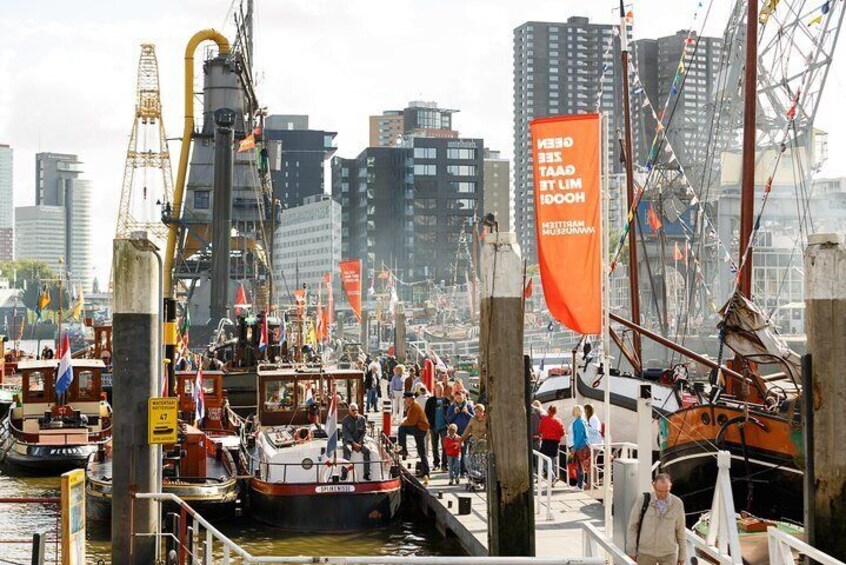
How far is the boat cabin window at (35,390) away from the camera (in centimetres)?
3186

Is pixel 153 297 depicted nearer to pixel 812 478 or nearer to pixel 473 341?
pixel 812 478

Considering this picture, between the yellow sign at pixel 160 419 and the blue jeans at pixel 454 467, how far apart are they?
9443mm

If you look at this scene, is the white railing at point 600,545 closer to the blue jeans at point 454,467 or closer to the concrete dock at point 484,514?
the concrete dock at point 484,514

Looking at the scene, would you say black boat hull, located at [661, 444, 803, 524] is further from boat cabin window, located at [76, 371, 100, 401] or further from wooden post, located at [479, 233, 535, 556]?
boat cabin window, located at [76, 371, 100, 401]

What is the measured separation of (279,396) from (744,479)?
38.7 feet

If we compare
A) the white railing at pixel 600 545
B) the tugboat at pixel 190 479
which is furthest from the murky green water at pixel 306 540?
the white railing at pixel 600 545

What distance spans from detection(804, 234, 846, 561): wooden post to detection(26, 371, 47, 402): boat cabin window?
24.1 m

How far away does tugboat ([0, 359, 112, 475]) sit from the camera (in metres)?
29.7

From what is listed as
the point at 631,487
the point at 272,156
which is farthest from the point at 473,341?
the point at 631,487

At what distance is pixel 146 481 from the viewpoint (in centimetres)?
1472

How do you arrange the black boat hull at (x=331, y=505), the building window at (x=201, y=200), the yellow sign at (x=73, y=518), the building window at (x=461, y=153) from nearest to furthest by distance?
1. the yellow sign at (x=73, y=518)
2. the black boat hull at (x=331, y=505)
3. the building window at (x=201, y=200)
4. the building window at (x=461, y=153)

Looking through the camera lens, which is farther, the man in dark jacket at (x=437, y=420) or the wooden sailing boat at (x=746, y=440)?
the man in dark jacket at (x=437, y=420)

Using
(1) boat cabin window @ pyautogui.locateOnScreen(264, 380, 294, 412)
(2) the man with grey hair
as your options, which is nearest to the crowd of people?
(2) the man with grey hair

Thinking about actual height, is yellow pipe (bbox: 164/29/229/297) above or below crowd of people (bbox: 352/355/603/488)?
above
